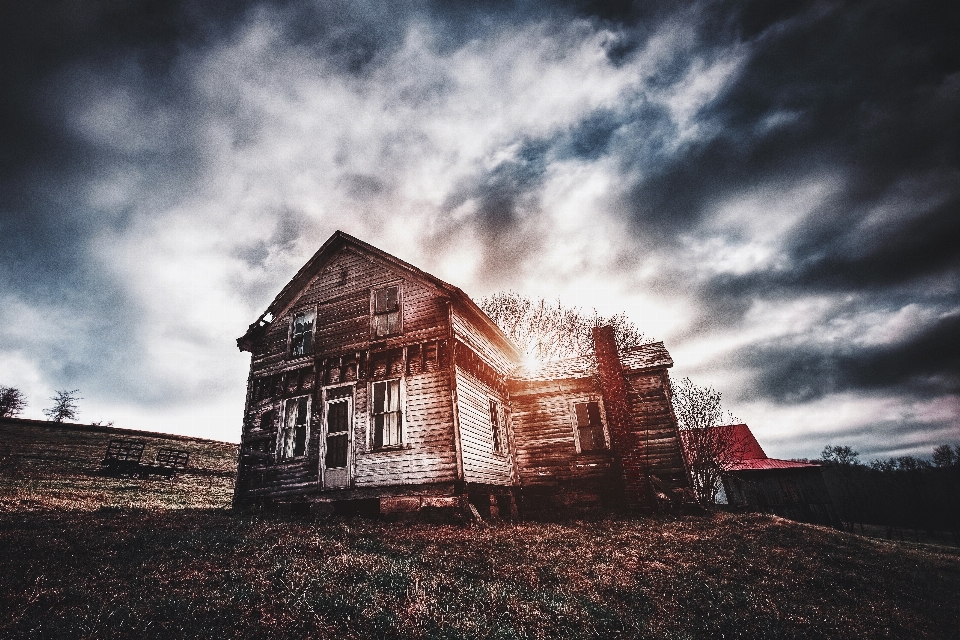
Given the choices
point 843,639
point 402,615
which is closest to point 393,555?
point 402,615

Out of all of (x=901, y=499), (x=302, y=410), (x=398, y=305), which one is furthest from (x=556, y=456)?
(x=901, y=499)

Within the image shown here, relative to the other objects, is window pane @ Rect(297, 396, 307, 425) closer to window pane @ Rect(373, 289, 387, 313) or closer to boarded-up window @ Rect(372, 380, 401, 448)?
boarded-up window @ Rect(372, 380, 401, 448)

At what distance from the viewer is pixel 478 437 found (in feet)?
51.7

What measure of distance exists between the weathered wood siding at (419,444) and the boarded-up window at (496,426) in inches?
148

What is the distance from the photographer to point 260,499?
52.1ft

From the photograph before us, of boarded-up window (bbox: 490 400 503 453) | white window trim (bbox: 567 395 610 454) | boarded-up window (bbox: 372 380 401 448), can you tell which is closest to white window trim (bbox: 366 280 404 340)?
boarded-up window (bbox: 372 380 401 448)

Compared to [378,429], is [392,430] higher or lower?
lower

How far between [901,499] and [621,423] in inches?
2347

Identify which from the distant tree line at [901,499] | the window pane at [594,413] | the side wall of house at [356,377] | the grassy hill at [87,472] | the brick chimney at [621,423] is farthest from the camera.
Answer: the distant tree line at [901,499]

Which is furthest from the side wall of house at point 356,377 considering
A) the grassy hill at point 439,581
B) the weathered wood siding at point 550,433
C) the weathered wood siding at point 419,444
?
the weathered wood siding at point 550,433

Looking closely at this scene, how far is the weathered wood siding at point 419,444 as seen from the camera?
45.4 ft

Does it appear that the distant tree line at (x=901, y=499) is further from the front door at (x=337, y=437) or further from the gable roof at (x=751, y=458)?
the front door at (x=337, y=437)

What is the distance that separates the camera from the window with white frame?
14.7 m

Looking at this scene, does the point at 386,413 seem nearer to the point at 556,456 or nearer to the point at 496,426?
the point at 496,426
